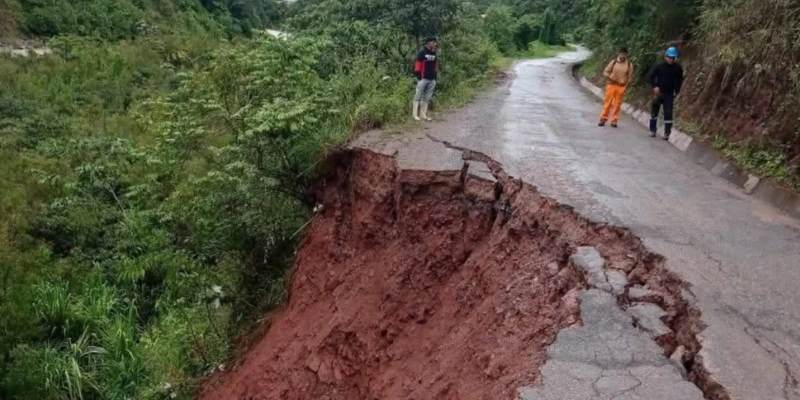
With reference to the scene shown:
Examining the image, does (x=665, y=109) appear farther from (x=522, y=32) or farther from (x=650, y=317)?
(x=522, y=32)

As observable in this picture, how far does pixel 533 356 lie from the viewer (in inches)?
162

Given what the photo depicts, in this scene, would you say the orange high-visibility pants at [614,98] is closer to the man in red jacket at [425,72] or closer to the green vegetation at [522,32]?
the man in red jacket at [425,72]

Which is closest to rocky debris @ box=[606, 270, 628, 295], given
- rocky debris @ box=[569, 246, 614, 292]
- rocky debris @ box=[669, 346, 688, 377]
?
rocky debris @ box=[569, 246, 614, 292]

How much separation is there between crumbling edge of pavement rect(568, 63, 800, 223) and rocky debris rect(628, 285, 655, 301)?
3.47m

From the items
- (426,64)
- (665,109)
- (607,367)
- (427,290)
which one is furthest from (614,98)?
(607,367)

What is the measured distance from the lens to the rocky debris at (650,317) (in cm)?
432

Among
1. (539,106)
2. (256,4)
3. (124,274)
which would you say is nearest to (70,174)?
(124,274)

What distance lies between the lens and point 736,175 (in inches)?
345

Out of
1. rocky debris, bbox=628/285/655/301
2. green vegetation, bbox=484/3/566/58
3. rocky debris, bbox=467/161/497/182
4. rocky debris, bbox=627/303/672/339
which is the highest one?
rocky debris, bbox=627/303/672/339

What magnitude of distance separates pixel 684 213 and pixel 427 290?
9.21 feet

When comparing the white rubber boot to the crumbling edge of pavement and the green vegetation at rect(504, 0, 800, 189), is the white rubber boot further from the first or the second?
the green vegetation at rect(504, 0, 800, 189)

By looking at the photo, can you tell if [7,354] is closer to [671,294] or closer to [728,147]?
[671,294]

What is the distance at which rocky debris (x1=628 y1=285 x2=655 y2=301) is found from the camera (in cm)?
475

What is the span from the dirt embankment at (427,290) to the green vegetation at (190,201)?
3.01ft
